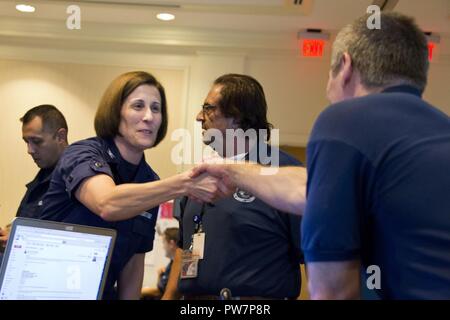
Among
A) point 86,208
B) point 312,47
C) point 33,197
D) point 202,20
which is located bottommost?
point 33,197

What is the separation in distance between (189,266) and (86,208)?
0.37 metres

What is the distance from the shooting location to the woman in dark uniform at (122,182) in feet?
5.50

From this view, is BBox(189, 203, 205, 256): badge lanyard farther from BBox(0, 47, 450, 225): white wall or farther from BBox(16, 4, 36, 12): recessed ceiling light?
BBox(16, 4, 36, 12): recessed ceiling light

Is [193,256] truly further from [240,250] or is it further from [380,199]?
[380,199]

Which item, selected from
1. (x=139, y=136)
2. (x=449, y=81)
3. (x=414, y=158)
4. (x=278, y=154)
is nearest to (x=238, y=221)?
(x=278, y=154)

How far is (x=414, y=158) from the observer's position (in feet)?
3.19

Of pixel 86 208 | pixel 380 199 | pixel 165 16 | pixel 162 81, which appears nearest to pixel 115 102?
pixel 86 208

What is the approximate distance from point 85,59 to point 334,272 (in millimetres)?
4211

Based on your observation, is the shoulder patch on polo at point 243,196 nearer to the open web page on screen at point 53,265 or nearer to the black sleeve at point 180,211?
the black sleeve at point 180,211

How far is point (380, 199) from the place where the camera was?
3.19 ft

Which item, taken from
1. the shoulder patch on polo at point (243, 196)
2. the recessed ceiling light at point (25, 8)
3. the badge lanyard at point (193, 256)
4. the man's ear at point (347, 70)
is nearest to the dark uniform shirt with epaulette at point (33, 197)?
the badge lanyard at point (193, 256)

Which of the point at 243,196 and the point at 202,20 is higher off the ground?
the point at 202,20

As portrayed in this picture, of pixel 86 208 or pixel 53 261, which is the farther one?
pixel 86 208

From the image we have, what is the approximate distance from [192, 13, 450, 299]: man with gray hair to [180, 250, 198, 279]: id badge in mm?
900
